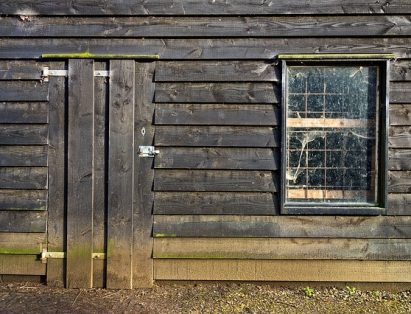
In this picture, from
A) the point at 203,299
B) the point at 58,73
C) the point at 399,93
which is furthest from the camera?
the point at 58,73

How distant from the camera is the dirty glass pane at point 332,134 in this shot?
14.8 ft

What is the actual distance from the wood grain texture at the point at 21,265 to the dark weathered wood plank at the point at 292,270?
45.4 inches

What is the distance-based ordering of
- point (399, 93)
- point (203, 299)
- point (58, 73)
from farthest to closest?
point (58, 73), point (399, 93), point (203, 299)

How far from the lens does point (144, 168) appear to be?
14.9 feet

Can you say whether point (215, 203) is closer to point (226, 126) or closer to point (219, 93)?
point (226, 126)

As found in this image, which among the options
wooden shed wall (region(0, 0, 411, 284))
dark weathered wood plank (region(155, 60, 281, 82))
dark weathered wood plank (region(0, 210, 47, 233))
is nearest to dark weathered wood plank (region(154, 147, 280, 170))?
wooden shed wall (region(0, 0, 411, 284))

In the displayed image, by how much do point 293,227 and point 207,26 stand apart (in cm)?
211

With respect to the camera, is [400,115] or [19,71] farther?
[19,71]

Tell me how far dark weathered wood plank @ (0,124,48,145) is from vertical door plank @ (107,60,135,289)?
681 millimetres

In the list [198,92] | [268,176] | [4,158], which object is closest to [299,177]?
[268,176]

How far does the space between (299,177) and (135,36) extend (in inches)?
82.4

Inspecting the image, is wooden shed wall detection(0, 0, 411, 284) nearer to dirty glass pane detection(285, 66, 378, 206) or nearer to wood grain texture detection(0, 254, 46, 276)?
dirty glass pane detection(285, 66, 378, 206)

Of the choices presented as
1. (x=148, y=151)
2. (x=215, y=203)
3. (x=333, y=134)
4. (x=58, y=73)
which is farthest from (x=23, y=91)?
(x=333, y=134)

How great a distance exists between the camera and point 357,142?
4520 mm
